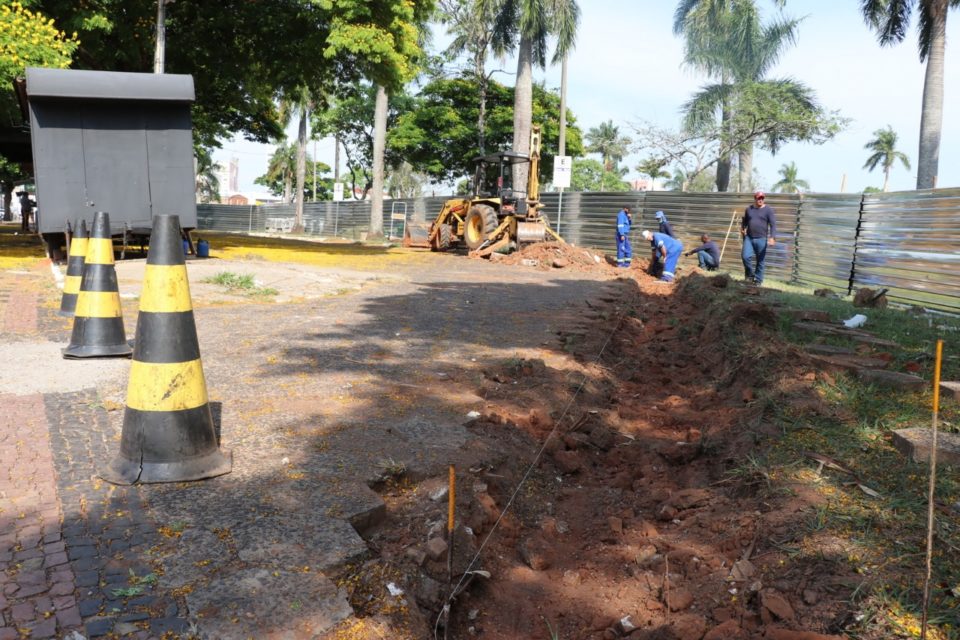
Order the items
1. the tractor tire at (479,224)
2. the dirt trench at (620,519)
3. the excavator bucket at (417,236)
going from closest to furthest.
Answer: the dirt trench at (620,519) → the tractor tire at (479,224) → the excavator bucket at (417,236)

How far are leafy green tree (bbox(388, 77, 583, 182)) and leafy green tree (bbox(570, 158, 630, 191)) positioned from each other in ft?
72.4

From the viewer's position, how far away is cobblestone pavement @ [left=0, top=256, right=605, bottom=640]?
2.06 meters

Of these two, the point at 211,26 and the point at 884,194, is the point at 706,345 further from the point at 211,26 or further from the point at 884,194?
the point at 211,26

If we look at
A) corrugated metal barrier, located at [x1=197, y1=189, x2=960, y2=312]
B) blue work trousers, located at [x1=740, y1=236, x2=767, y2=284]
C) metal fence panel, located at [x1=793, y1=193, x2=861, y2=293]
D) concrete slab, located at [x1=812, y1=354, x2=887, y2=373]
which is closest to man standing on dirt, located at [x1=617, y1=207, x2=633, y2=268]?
corrugated metal barrier, located at [x1=197, y1=189, x2=960, y2=312]

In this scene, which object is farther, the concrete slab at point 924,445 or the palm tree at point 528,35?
the palm tree at point 528,35

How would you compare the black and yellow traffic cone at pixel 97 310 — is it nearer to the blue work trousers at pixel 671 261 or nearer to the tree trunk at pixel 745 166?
the blue work trousers at pixel 671 261

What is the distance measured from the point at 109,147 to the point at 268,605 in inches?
437

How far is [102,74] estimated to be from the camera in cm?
1104

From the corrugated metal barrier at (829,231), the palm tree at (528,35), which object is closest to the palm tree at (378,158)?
the palm tree at (528,35)

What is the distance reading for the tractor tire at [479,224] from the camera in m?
18.1

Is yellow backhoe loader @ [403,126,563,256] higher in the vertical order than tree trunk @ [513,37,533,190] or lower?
lower

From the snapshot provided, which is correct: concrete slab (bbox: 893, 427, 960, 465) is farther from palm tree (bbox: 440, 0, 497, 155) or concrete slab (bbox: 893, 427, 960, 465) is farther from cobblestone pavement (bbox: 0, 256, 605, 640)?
palm tree (bbox: 440, 0, 497, 155)

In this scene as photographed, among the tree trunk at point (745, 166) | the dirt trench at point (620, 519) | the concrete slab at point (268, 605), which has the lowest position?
the dirt trench at point (620, 519)

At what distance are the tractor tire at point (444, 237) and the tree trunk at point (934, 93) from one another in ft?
41.7
